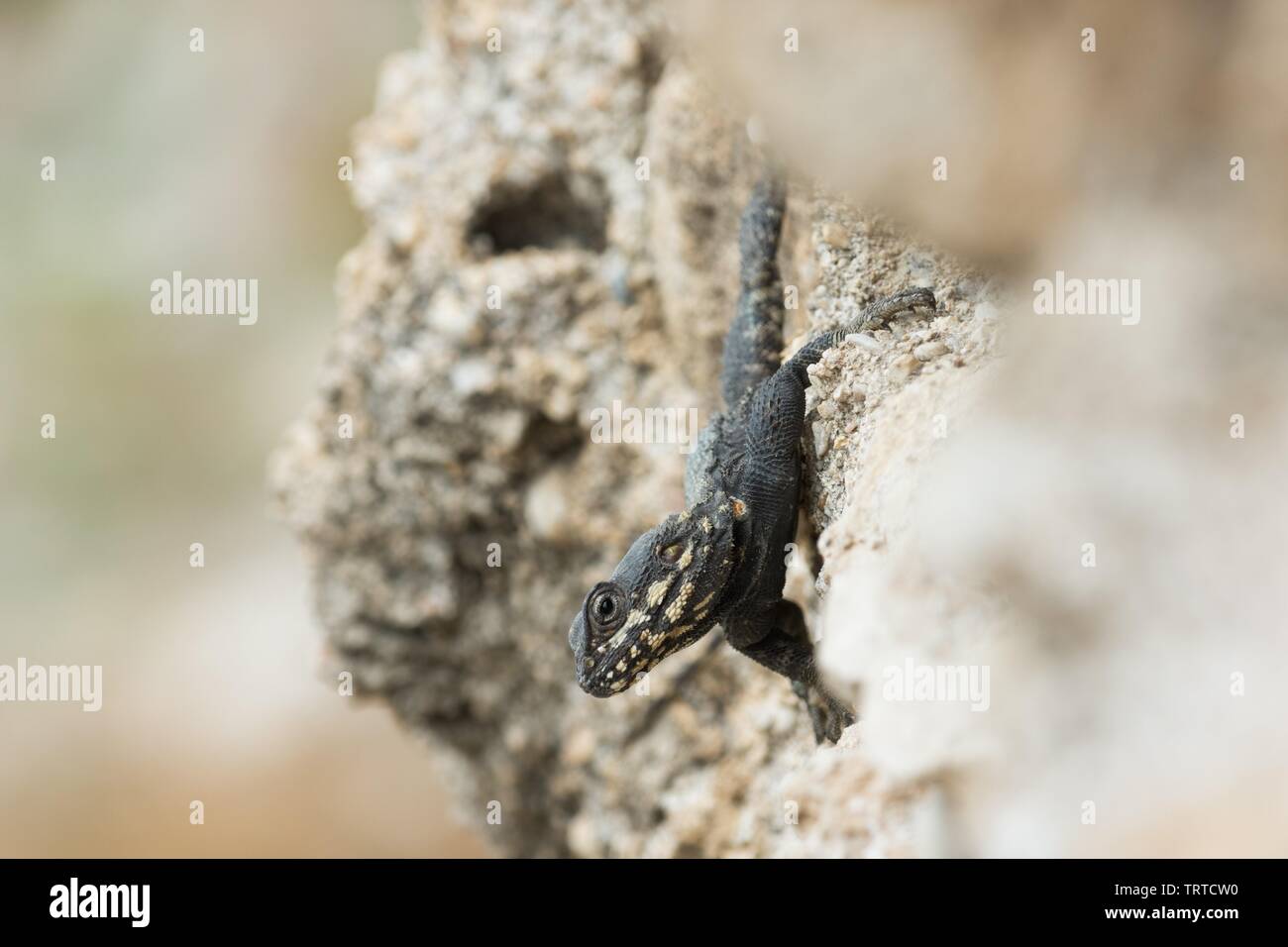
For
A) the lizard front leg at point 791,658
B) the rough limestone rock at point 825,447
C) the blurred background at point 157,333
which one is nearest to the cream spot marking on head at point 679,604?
the lizard front leg at point 791,658

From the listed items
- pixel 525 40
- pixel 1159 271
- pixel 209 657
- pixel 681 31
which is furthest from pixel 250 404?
pixel 1159 271

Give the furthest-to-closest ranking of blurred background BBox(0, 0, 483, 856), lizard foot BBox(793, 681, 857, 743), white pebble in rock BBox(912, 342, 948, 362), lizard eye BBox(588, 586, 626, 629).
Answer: blurred background BBox(0, 0, 483, 856) → lizard foot BBox(793, 681, 857, 743) → lizard eye BBox(588, 586, 626, 629) → white pebble in rock BBox(912, 342, 948, 362)

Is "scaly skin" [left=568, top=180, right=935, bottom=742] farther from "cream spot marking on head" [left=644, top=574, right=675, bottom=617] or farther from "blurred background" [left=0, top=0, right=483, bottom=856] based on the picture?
"blurred background" [left=0, top=0, right=483, bottom=856]

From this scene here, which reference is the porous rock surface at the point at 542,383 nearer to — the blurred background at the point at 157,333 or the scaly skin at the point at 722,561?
the scaly skin at the point at 722,561

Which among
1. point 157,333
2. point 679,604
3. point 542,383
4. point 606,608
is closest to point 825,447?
point 679,604

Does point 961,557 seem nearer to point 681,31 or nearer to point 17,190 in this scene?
point 681,31

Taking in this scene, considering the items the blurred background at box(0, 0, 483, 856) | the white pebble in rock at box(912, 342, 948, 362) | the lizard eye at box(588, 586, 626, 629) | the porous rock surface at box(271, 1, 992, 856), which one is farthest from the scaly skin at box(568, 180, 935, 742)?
the blurred background at box(0, 0, 483, 856)

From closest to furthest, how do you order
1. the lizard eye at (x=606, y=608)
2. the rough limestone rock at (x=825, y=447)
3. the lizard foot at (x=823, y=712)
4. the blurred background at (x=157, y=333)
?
the rough limestone rock at (x=825, y=447) → the lizard eye at (x=606, y=608) → the lizard foot at (x=823, y=712) → the blurred background at (x=157, y=333)

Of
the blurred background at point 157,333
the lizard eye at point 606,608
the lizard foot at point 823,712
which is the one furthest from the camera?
the blurred background at point 157,333

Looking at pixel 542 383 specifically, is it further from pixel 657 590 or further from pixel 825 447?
pixel 825 447
